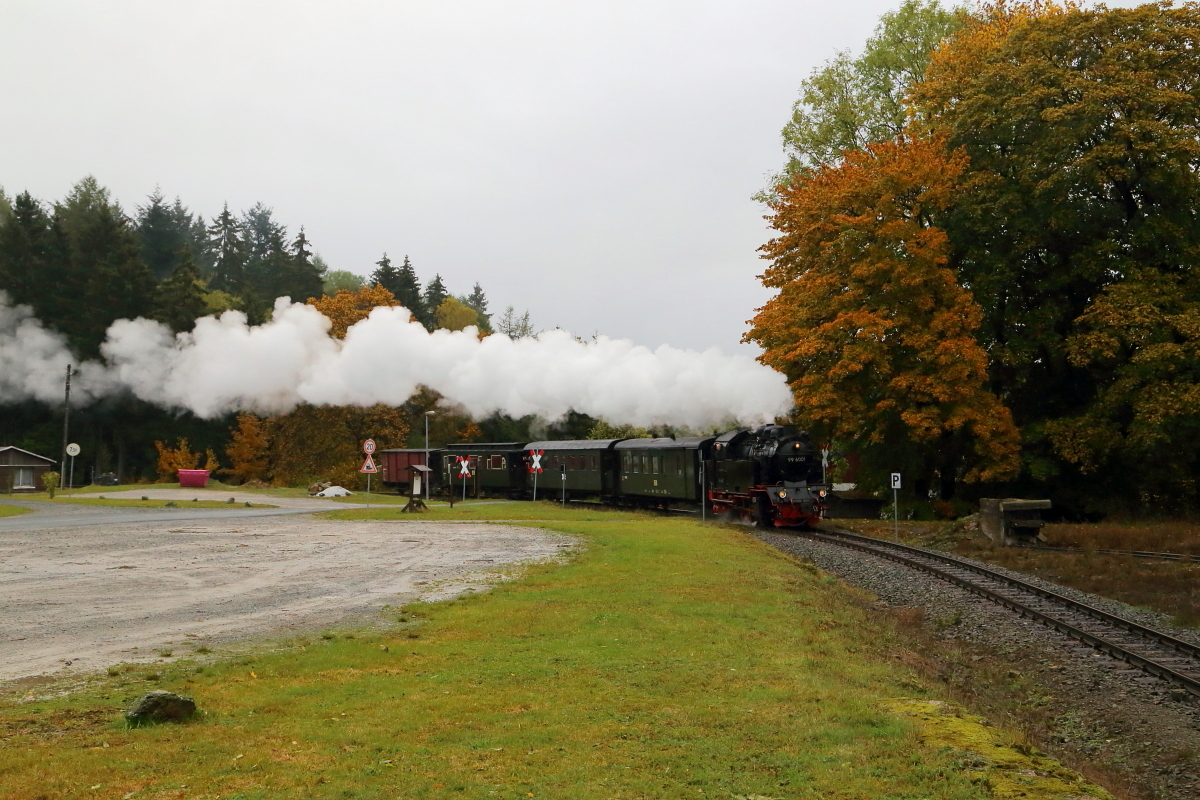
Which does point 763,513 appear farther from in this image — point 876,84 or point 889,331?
point 876,84

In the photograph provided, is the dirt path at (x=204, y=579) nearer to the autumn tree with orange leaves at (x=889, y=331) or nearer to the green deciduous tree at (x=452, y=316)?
the autumn tree with orange leaves at (x=889, y=331)

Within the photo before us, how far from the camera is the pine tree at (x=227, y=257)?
117562 millimetres

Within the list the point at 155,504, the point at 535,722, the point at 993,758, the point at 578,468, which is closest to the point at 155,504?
the point at 155,504

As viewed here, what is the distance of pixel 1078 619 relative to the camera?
1800 centimetres

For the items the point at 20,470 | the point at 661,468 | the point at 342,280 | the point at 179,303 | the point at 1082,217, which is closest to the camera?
the point at 1082,217

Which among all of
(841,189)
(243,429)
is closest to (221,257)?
(243,429)

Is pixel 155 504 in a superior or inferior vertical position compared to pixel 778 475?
inferior

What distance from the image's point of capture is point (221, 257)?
431 feet

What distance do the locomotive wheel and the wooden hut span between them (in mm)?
44539

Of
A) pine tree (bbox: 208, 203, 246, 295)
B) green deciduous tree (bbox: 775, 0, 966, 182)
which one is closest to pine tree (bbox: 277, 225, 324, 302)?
pine tree (bbox: 208, 203, 246, 295)

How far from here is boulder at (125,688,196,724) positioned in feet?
29.3

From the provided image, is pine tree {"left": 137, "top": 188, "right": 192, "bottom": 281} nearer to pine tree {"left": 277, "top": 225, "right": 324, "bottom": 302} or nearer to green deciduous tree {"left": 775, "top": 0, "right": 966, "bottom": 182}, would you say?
pine tree {"left": 277, "top": 225, "right": 324, "bottom": 302}

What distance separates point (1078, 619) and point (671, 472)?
2270cm

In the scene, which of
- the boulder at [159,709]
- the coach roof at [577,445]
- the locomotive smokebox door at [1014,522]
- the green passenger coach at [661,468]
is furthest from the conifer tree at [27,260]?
the boulder at [159,709]
